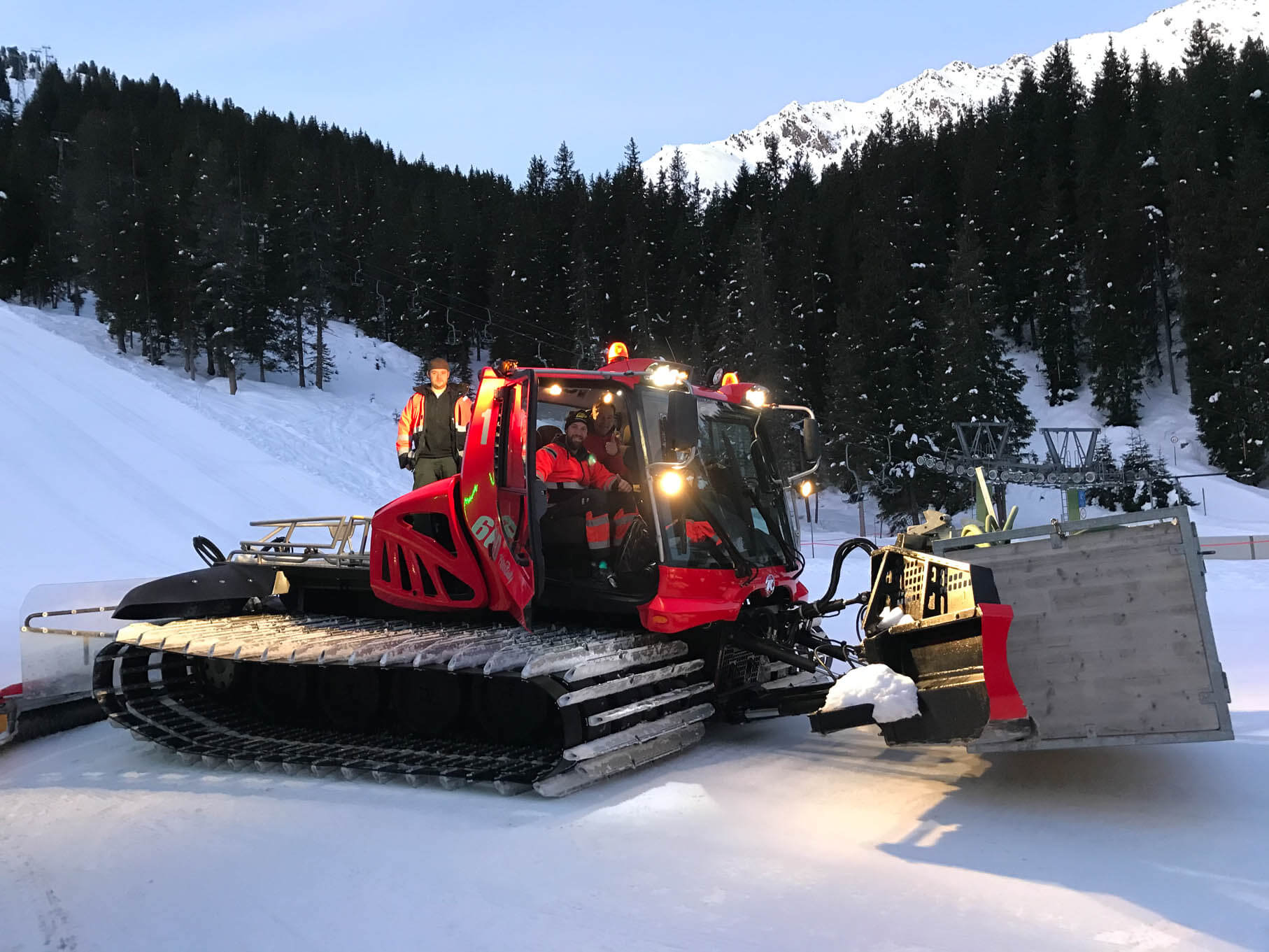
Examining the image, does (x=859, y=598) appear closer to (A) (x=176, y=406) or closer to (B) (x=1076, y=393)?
(A) (x=176, y=406)

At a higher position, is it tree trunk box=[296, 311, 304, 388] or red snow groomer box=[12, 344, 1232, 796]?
tree trunk box=[296, 311, 304, 388]

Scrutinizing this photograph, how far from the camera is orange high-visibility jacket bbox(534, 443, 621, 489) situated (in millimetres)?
6113

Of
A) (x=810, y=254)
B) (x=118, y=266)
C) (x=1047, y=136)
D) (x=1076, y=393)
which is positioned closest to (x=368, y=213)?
(x=118, y=266)

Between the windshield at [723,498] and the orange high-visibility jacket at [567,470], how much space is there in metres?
0.52

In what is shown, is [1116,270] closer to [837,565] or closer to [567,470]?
[837,565]

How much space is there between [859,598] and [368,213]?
248 feet

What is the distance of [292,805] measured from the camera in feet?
17.1

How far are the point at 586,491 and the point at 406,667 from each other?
5.16 ft

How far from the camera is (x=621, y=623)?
604 cm

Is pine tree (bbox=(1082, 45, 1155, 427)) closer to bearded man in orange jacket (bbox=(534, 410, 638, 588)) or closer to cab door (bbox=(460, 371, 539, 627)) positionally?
bearded man in orange jacket (bbox=(534, 410, 638, 588))

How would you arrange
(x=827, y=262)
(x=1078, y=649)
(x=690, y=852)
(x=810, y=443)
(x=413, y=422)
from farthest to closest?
(x=827, y=262) → (x=413, y=422) → (x=810, y=443) → (x=1078, y=649) → (x=690, y=852)

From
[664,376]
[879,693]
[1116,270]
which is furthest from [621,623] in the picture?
[1116,270]

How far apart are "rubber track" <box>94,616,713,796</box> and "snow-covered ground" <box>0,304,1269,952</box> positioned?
0.15 meters

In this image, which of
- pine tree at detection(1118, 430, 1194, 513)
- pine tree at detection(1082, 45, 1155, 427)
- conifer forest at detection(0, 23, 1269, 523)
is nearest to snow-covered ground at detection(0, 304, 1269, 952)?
pine tree at detection(1118, 430, 1194, 513)
